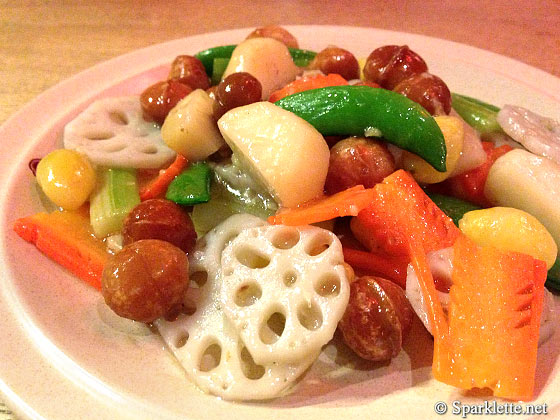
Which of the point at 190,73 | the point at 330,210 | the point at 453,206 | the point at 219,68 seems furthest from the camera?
the point at 219,68

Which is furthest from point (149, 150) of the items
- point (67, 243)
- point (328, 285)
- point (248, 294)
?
point (328, 285)

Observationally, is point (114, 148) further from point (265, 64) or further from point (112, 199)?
point (265, 64)

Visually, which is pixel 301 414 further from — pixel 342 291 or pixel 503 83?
pixel 503 83

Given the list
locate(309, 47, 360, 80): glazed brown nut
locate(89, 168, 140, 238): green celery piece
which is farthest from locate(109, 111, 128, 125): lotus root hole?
locate(309, 47, 360, 80): glazed brown nut

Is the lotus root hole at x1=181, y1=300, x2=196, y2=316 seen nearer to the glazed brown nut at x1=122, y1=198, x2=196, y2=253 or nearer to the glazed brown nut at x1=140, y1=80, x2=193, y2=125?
the glazed brown nut at x1=122, y1=198, x2=196, y2=253

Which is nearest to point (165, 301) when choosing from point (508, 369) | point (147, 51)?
point (508, 369)

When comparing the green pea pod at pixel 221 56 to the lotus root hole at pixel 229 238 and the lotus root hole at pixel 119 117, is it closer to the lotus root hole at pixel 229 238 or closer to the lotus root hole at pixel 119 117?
the lotus root hole at pixel 119 117
